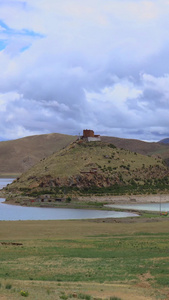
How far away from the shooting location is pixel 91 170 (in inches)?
4562

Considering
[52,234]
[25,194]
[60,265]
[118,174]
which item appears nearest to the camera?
[60,265]

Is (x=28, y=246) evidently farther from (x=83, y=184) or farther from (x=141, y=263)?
(x=83, y=184)

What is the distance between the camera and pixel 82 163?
119688 millimetres

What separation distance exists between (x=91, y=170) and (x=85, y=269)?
93645mm

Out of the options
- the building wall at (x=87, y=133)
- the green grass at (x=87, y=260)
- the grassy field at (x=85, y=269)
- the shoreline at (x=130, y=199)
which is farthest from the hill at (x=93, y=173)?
the green grass at (x=87, y=260)

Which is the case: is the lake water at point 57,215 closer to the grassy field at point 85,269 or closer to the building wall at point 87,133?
the grassy field at point 85,269

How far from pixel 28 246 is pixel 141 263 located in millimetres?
11390

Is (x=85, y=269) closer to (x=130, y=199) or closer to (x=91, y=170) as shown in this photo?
(x=130, y=199)

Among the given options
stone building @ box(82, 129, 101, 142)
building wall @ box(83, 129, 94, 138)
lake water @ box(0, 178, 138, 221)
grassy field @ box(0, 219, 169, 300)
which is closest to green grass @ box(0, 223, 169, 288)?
grassy field @ box(0, 219, 169, 300)

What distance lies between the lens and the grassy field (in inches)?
621

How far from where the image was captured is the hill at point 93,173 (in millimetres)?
112125

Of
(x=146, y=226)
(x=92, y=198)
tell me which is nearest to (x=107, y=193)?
(x=92, y=198)

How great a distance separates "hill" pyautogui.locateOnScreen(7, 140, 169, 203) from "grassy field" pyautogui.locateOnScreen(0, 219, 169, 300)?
72.5 meters

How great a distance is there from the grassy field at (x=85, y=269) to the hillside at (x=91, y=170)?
240 ft
